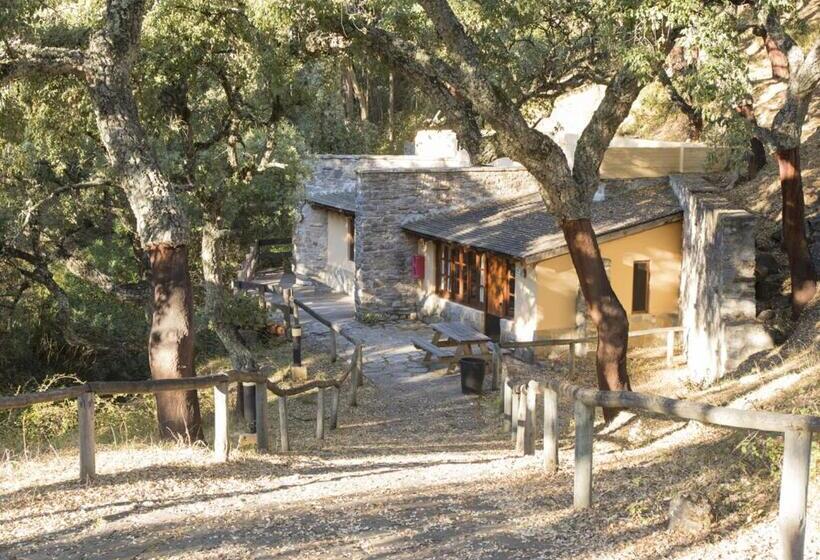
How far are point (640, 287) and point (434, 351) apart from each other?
542 cm

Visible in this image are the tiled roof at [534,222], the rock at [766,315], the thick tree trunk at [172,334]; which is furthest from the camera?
the tiled roof at [534,222]

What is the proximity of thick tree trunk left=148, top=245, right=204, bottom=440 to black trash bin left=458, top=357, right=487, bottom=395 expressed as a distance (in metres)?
7.27

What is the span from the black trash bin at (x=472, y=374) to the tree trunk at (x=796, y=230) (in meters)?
5.54

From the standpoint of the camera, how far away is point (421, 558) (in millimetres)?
5949

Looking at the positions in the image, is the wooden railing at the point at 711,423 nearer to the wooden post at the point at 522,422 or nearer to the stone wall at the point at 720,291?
the wooden post at the point at 522,422

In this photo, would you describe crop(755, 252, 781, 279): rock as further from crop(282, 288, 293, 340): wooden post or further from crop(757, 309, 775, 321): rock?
crop(282, 288, 293, 340): wooden post

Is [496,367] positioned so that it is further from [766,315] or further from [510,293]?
[766,315]

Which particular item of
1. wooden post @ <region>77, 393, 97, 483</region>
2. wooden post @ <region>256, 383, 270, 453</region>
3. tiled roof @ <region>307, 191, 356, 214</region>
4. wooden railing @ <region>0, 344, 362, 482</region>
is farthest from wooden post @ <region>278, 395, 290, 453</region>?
tiled roof @ <region>307, 191, 356, 214</region>

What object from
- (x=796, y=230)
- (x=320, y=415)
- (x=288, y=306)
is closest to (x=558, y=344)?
(x=796, y=230)

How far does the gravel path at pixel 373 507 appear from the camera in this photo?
239 inches

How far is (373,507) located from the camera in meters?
7.25

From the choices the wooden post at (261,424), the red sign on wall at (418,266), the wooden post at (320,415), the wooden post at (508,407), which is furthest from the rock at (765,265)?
the wooden post at (261,424)

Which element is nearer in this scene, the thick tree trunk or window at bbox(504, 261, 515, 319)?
the thick tree trunk

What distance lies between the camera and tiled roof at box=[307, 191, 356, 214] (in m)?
28.0
